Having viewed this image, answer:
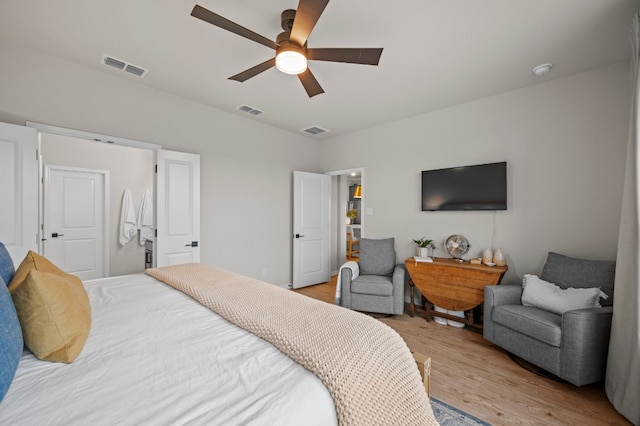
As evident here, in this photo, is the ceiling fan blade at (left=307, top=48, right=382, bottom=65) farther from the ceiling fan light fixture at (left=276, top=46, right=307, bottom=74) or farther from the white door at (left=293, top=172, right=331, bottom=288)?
the white door at (left=293, top=172, right=331, bottom=288)

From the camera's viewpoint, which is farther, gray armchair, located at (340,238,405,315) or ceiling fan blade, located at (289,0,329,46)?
gray armchair, located at (340,238,405,315)

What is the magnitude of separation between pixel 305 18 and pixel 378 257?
9.56 ft

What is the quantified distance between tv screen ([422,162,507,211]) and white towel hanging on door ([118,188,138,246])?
478cm

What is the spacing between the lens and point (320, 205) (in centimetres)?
483

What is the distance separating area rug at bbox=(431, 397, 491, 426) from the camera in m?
1.66

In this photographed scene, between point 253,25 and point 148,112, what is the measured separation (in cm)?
181

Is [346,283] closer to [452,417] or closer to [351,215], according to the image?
[452,417]

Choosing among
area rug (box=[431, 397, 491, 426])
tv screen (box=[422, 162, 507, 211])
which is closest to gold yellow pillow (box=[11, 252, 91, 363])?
area rug (box=[431, 397, 491, 426])

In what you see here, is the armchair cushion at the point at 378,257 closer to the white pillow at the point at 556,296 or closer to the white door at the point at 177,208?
the white pillow at the point at 556,296

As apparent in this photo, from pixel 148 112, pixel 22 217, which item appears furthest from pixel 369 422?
pixel 148 112

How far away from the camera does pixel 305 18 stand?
1.51 meters

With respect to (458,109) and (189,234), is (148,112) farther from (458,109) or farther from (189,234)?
(458,109)

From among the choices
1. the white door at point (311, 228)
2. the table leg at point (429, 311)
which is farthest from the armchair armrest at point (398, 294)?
the white door at point (311, 228)

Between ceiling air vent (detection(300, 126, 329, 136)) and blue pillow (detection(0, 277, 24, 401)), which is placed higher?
ceiling air vent (detection(300, 126, 329, 136))
